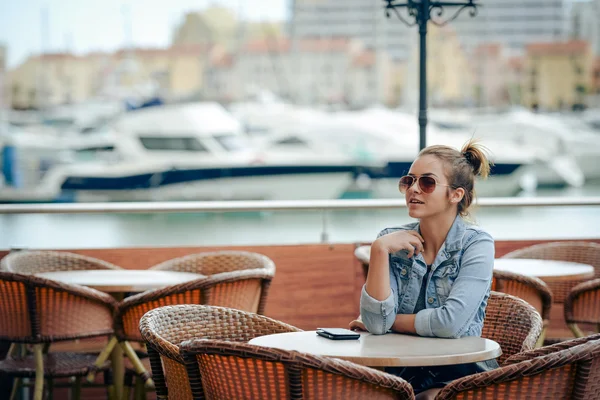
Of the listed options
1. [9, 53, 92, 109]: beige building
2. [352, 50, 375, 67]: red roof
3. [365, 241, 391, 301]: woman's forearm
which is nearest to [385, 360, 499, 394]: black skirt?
[365, 241, 391, 301]: woman's forearm

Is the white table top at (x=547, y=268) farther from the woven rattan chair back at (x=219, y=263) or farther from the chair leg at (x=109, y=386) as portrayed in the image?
the chair leg at (x=109, y=386)

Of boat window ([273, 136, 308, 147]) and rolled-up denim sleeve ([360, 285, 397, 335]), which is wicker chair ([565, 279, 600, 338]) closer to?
rolled-up denim sleeve ([360, 285, 397, 335])

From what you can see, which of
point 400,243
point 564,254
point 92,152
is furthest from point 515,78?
point 400,243

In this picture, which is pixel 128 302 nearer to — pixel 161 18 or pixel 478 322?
pixel 478 322

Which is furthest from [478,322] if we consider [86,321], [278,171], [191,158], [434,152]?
[191,158]

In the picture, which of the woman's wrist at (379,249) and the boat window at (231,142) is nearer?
the woman's wrist at (379,249)

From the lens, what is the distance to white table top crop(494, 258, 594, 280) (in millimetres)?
4221

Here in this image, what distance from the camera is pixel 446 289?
2557 millimetres

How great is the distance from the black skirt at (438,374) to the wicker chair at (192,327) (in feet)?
1.28

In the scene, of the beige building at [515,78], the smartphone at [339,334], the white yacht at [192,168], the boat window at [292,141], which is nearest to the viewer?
the smartphone at [339,334]

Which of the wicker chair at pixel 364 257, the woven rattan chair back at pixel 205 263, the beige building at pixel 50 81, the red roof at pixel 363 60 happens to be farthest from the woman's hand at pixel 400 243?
the red roof at pixel 363 60

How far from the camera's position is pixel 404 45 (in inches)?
4016

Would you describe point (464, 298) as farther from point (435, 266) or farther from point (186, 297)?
point (186, 297)

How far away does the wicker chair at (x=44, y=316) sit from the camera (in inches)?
143
